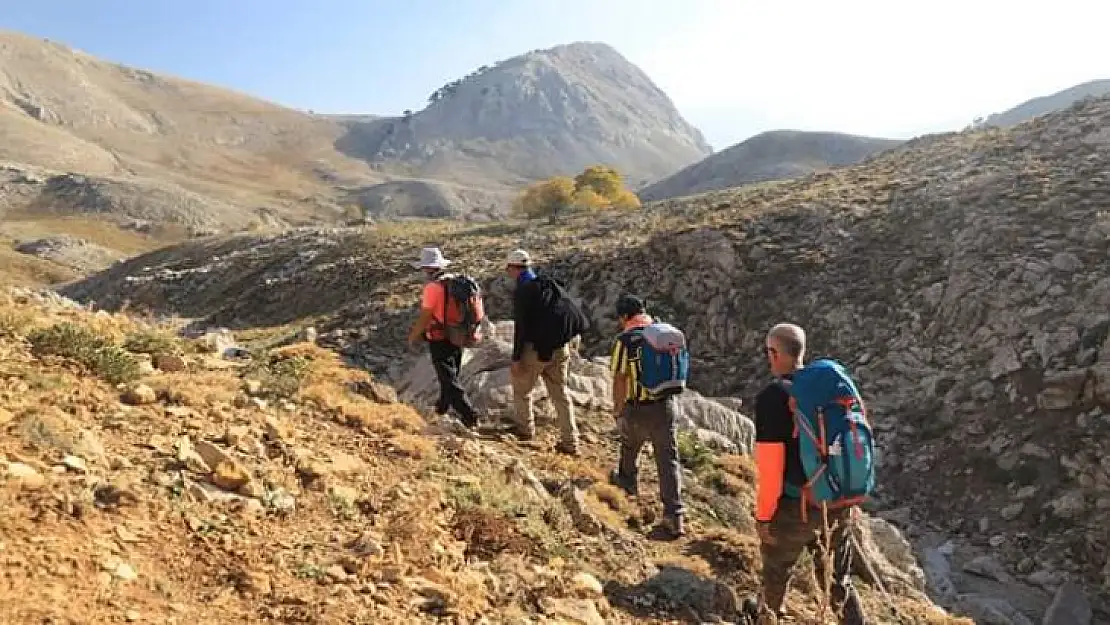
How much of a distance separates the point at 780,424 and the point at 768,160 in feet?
336

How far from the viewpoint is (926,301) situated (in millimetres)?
16016

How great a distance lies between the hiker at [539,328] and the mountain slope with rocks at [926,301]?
5.21m

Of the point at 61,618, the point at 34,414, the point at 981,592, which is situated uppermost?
the point at 34,414

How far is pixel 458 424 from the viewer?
783 cm

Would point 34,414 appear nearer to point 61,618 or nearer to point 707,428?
point 61,618

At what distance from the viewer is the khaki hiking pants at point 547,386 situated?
25.7ft

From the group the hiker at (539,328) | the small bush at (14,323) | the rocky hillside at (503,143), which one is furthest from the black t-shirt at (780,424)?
the rocky hillside at (503,143)

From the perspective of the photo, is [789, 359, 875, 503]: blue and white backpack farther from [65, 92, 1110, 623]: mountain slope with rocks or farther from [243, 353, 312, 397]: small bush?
[65, 92, 1110, 623]: mountain slope with rocks

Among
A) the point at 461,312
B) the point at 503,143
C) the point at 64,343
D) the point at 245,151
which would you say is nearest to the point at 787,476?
the point at 461,312

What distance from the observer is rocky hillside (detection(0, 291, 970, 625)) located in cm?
381

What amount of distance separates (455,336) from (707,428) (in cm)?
431

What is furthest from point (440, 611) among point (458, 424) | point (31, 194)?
point (31, 194)

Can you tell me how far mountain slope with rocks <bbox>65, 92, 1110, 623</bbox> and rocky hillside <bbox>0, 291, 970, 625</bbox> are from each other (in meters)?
4.01

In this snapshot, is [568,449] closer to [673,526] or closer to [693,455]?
[693,455]
